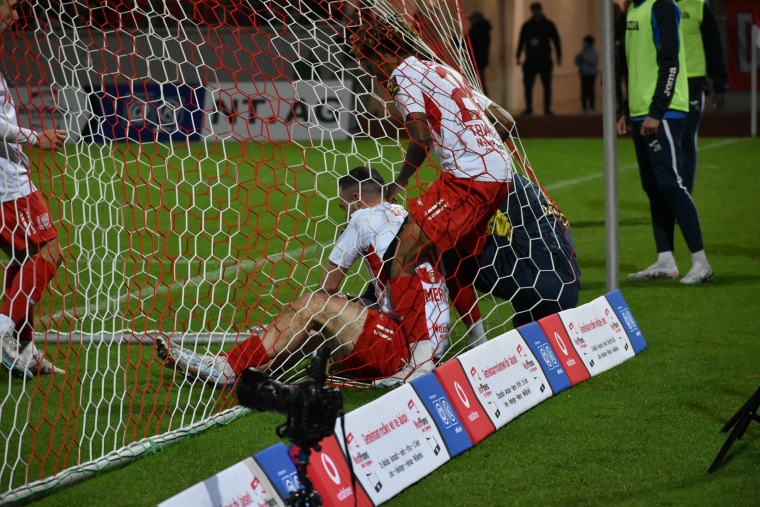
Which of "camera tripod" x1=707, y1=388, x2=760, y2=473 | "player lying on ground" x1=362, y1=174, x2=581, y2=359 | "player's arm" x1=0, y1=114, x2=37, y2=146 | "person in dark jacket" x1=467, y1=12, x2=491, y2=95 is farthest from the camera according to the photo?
"person in dark jacket" x1=467, y1=12, x2=491, y2=95

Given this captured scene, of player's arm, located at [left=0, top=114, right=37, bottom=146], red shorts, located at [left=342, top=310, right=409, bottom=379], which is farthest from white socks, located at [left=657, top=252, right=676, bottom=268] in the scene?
player's arm, located at [left=0, top=114, right=37, bottom=146]

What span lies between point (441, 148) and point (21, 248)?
80.1 inches

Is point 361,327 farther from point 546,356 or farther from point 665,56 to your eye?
point 665,56

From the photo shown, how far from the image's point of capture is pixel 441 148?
4.96 m

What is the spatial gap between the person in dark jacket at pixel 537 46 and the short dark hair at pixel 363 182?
53.3ft

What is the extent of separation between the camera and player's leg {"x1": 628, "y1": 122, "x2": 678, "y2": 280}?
Answer: 22.6 feet

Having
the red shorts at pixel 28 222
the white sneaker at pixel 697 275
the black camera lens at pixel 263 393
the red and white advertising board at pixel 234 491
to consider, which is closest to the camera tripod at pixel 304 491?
the black camera lens at pixel 263 393

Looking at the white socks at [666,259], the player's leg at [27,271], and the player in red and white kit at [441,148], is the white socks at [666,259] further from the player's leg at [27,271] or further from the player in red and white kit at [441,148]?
the player's leg at [27,271]

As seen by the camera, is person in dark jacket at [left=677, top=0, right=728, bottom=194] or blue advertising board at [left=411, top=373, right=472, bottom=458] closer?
blue advertising board at [left=411, top=373, right=472, bottom=458]

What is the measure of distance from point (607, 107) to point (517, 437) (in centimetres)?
202

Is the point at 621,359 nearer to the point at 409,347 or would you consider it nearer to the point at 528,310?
the point at 528,310

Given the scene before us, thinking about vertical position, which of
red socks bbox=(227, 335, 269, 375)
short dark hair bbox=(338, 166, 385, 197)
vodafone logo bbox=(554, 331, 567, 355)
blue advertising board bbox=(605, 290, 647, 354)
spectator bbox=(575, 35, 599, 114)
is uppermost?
short dark hair bbox=(338, 166, 385, 197)

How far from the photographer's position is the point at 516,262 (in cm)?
523

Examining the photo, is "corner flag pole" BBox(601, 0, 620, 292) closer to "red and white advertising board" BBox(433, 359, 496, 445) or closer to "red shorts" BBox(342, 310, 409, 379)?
"red shorts" BBox(342, 310, 409, 379)
